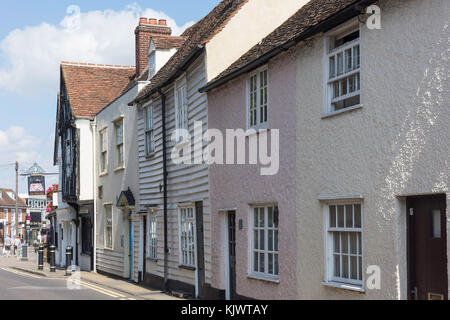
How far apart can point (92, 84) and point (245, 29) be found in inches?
604

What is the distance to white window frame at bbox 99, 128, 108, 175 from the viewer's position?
82.4ft

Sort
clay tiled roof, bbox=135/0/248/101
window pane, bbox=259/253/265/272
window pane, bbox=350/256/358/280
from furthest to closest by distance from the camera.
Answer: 1. clay tiled roof, bbox=135/0/248/101
2. window pane, bbox=259/253/265/272
3. window pane, bbox=350/256/358/280

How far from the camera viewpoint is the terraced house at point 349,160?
8.06 m

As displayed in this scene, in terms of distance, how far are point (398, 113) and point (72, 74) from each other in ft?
76.5

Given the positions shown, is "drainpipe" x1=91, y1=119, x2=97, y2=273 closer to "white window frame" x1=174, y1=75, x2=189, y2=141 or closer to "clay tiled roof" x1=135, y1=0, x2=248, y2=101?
"clay tiled roof" x1=135, y1=0, x2=248, y2=101

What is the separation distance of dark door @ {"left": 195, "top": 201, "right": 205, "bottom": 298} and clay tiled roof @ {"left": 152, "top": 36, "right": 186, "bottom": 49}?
22.7ft

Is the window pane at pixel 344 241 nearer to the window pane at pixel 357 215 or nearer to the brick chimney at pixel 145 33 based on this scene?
the window pane at pixel 357 215

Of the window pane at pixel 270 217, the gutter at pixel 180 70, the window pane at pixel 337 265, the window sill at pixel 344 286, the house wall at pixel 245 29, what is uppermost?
the house wall at pixel 245 29

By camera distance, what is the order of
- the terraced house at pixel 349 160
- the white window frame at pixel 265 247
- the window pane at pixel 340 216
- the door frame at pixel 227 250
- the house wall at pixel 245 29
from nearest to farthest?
the terraced house at pixel 349 160 → the window pane at pixel 340 216 → the white window frame at pixel 265 247 → the door frame at pixel 227 250 → the house wall at pixel 245 29

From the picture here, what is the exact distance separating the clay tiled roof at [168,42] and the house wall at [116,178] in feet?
5.12

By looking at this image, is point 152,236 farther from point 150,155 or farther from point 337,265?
point 337,265

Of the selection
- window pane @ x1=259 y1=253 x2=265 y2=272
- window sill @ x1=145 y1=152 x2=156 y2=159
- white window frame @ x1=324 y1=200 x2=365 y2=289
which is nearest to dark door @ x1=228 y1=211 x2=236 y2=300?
window pane @ x1=259 y1=253 x2=265 y2=272

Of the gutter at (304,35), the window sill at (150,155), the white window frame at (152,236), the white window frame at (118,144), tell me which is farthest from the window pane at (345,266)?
the white window frame at (118,144)

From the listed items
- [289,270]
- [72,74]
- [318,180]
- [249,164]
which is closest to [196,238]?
[249,164]
